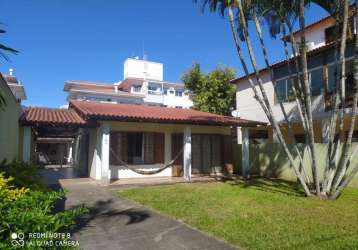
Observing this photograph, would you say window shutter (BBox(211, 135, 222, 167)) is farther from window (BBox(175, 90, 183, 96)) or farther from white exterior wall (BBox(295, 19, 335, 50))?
window (BBox(175, 90, 183, 96))

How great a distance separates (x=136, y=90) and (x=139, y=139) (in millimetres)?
30141

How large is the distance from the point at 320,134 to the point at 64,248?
58.2ft

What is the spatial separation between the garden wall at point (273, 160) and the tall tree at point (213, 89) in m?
11.2

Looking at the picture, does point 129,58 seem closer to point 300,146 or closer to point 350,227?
point 300,146

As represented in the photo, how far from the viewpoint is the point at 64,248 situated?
346 cm

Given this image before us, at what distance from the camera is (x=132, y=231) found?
677 centimetres

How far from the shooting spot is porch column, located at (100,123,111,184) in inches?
534

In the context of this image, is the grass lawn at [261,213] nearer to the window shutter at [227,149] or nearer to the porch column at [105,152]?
the porch column at [105,152]

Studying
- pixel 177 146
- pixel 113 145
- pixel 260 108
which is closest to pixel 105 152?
pixel 113 145

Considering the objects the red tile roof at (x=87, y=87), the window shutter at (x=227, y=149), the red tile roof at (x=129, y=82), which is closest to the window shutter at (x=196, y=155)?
the window shutter at (x=227, y=149)

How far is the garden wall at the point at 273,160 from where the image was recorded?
14.7 m

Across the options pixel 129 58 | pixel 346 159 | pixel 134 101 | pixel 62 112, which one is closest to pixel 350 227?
pixel 346 159

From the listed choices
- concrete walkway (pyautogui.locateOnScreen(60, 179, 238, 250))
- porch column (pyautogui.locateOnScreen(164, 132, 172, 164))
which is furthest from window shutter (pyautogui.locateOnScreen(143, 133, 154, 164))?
concrete walkway (pyautogui.locateOnScreen(60, 179, 238, 250))

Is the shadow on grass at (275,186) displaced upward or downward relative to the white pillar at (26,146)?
Result: downward
